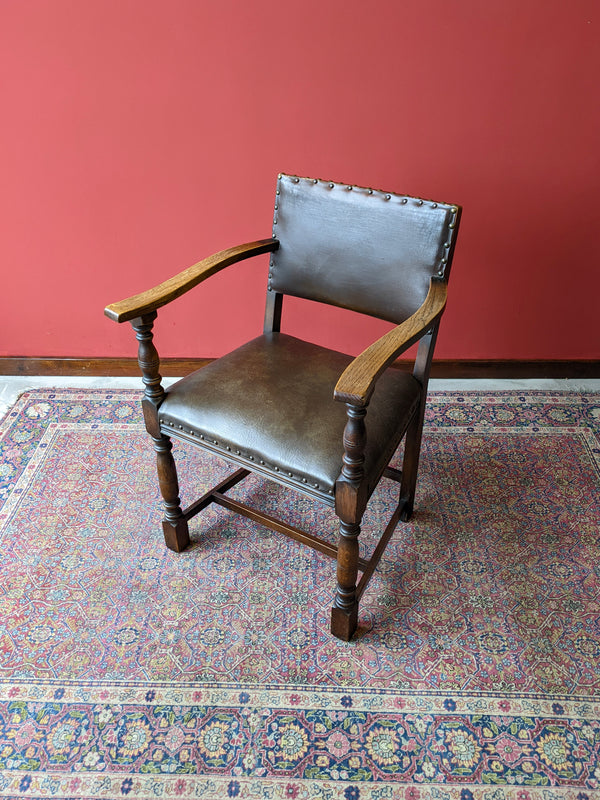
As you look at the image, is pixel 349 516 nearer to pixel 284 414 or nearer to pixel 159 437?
pixel 284 414

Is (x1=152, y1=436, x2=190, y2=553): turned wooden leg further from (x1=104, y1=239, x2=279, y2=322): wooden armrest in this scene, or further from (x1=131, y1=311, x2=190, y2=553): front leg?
(x1=104, y1=239, x2=279, y2=322): wooden armrest

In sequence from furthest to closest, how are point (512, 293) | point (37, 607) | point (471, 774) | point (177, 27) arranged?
point (512, 293)
point (177, 27)
point (37, 607)
point (471, 774)

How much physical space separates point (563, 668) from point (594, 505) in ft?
2.22

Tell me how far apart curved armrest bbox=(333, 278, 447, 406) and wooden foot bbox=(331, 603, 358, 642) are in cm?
68

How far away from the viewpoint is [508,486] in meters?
2.11

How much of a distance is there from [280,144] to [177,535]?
4.76 feet

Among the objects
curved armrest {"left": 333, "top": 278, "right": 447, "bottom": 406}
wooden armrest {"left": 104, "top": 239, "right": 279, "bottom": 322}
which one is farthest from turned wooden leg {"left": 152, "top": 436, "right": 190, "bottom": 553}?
curved armrest {"left": 333, "top": 278, "right": 447, "bottom": 406}

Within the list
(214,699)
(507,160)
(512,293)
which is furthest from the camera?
(512,293)

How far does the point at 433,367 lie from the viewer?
2637 millimetres

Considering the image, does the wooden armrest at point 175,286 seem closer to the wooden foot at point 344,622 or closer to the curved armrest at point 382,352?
the curved armrest at point 382,352

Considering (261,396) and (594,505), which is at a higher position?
(261,396)

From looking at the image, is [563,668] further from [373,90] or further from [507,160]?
[373,90]

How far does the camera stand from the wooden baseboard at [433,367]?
262cm

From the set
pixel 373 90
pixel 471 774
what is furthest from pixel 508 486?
pixel 373 90
